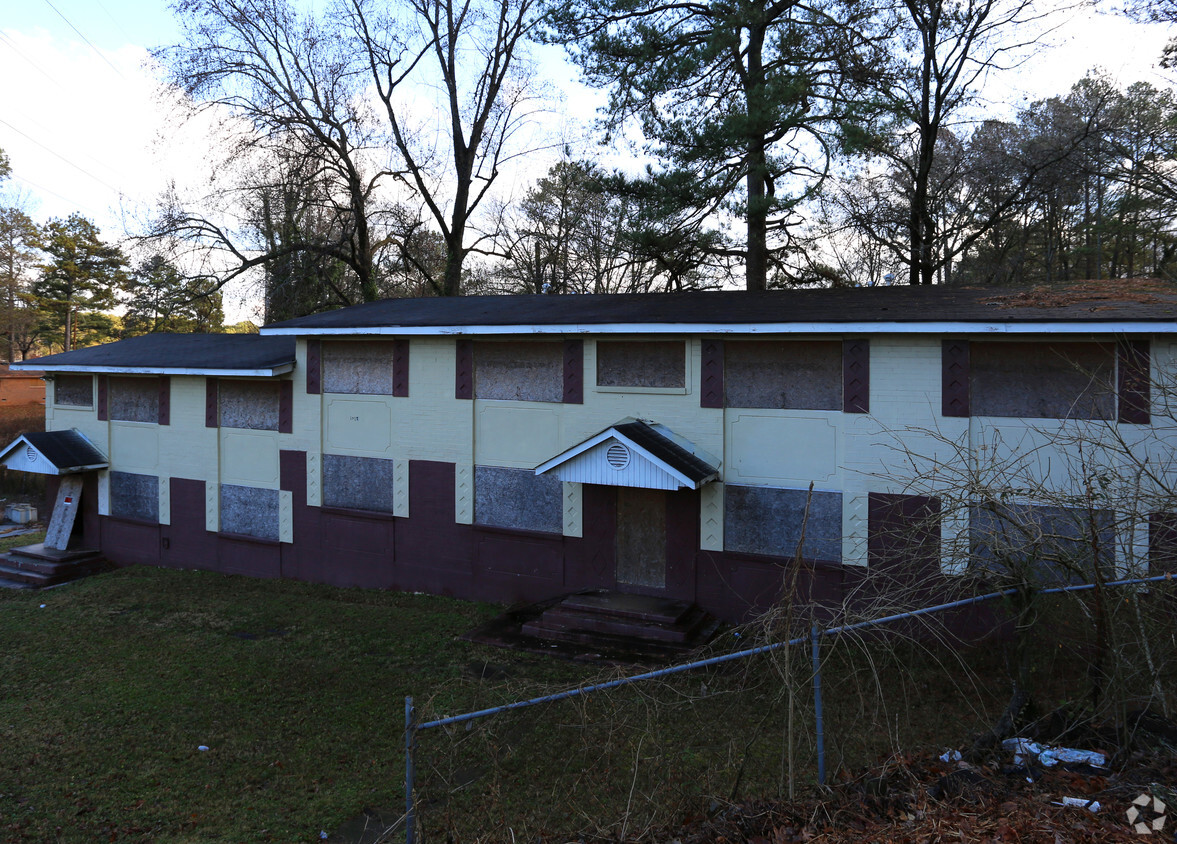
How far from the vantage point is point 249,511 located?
15.7m

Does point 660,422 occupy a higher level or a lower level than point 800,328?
lower

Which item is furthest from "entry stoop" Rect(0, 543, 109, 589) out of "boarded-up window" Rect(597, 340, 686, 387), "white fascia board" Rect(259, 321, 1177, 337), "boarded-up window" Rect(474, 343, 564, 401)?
"boarded-up window" Rect(597, 340, 686, 387)

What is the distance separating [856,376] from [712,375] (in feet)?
6.68

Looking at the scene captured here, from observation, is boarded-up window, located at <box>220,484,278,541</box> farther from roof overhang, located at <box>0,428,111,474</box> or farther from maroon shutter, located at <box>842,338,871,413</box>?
maroon shutter, located at <box>842,338,871,413</box>

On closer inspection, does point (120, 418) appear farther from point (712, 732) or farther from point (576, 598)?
point (712, 732)

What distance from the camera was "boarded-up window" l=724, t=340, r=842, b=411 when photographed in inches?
433

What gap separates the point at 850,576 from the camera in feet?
35.5

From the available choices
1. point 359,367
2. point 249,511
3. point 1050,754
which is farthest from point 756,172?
point 1050,754

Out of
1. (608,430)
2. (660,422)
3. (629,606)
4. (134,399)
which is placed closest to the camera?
(608,430)

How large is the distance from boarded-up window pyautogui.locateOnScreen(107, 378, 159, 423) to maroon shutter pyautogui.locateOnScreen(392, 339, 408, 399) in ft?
19.6

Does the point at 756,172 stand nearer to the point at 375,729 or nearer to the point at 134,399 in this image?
the point at 375,729

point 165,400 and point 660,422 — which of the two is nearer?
point 660,422

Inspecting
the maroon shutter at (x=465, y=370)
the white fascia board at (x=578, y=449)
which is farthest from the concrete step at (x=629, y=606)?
the maroon shutter at (x=465, y=370)

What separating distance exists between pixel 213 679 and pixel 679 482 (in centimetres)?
666
